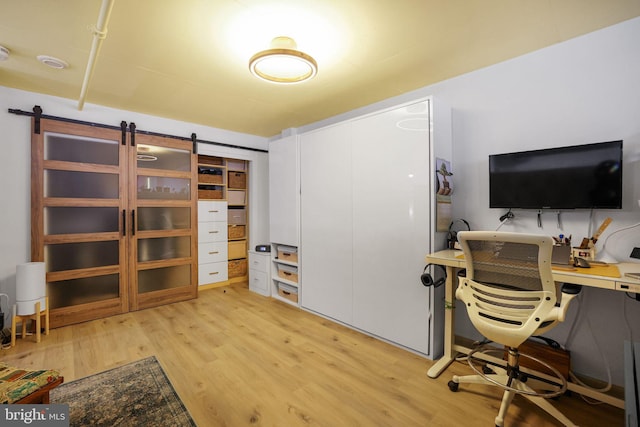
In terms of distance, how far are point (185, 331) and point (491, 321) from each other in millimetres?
2853

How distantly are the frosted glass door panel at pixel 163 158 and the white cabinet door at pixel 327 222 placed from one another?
1795mm

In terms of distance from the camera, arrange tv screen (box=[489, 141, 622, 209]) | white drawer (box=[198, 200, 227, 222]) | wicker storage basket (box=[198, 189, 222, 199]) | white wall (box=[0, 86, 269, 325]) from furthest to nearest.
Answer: wicker storage basket (box=[198, 189, 222, 199]) → white drawer (box=[198, 200, 227, 222]) → white wall (box=[0, 86, 269, 325]) → tv screen (box=[489, 141, 622, 209])

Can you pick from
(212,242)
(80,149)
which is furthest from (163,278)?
(80,149)

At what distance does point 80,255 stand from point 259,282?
2214 mm

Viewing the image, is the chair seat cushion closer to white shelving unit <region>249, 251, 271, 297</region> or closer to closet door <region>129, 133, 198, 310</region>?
closet door <region>129, 133, 198, 310</region>

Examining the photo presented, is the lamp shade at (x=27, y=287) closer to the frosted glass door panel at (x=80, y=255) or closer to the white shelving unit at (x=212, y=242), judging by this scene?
the frosted glass door panel at (x=80, y=255)

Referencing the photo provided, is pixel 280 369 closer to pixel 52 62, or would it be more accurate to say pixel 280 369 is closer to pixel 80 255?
pixel 80 255

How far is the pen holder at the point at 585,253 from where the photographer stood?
1.88 metres

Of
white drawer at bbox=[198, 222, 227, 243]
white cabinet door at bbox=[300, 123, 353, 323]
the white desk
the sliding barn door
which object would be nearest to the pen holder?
the white desk

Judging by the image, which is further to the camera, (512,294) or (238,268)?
(238,268)

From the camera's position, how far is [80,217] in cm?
325

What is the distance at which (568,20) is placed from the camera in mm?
1878

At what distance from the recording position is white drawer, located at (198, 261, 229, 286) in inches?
173

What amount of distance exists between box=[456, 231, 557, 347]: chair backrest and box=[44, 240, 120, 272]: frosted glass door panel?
388 cm
